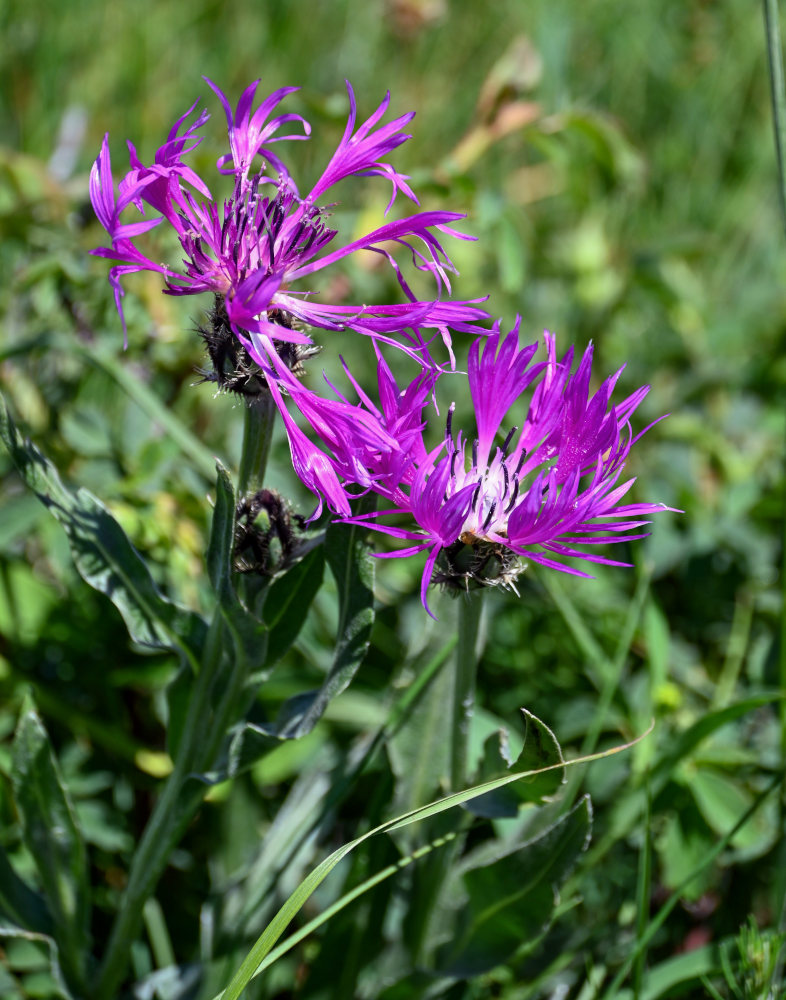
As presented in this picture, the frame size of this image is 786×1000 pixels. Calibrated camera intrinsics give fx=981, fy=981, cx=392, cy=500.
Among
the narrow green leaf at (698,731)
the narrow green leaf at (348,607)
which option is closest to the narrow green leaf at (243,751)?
the narrow green leaf at (348,607)

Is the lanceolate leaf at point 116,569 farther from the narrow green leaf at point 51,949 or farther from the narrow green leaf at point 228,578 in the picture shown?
the narrow green leaf at point 51,949

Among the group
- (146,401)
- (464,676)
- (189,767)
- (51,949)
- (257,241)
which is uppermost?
(257,241)

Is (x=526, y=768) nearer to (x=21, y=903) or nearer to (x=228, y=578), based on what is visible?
(x=228, y=578)

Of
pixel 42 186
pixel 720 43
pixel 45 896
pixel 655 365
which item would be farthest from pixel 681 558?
pixel 720 43

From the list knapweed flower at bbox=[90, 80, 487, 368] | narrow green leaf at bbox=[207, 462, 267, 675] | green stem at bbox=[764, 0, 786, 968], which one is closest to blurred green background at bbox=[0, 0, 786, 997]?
green stem at bbox=[764, 0, 786, 968]

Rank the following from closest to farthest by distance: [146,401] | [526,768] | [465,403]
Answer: [526,768], [146,401], [465,403]

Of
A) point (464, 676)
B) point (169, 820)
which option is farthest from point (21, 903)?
point (464, 676)
